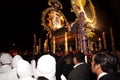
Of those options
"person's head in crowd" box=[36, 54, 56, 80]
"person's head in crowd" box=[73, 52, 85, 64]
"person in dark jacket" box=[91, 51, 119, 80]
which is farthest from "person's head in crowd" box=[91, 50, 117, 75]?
"person's head in crowd" box=[73, 52, 85, 64]

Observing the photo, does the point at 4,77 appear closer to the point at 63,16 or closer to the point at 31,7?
the point at 63,16

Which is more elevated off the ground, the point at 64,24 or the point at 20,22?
the point at 20,22

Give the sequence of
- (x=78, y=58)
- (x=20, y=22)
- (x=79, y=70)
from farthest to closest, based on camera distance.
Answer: (x=20, y=22)
(x=78, y=58)
(x=79, y=70)

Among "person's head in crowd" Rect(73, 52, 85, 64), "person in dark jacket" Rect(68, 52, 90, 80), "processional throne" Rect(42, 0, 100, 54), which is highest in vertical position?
"processional throne" Rect(42, 0, 100, 54)

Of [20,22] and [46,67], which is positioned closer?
[46,67]

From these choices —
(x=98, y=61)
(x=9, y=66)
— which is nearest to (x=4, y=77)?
(x=9, y=66)

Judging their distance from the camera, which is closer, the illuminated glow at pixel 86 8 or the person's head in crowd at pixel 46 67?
the person's head in crowd at pixel 46 67

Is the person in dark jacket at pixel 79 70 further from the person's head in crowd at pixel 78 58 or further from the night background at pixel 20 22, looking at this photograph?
the night background at pixel 20 22

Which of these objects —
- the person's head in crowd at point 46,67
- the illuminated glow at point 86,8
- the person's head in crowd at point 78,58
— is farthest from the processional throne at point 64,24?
the person's head in crowd at point 46,67

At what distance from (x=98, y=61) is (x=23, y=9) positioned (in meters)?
9.20

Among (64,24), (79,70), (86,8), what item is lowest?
(79,70)

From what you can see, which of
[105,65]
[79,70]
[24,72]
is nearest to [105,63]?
[105,65]

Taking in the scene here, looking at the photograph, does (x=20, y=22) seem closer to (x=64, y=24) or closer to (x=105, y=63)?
(x=64, y=24)

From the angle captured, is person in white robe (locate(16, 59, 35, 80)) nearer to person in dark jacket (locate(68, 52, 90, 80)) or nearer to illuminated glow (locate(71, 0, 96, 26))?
person in dark jacket (locate(68, 52, 90, 80))
